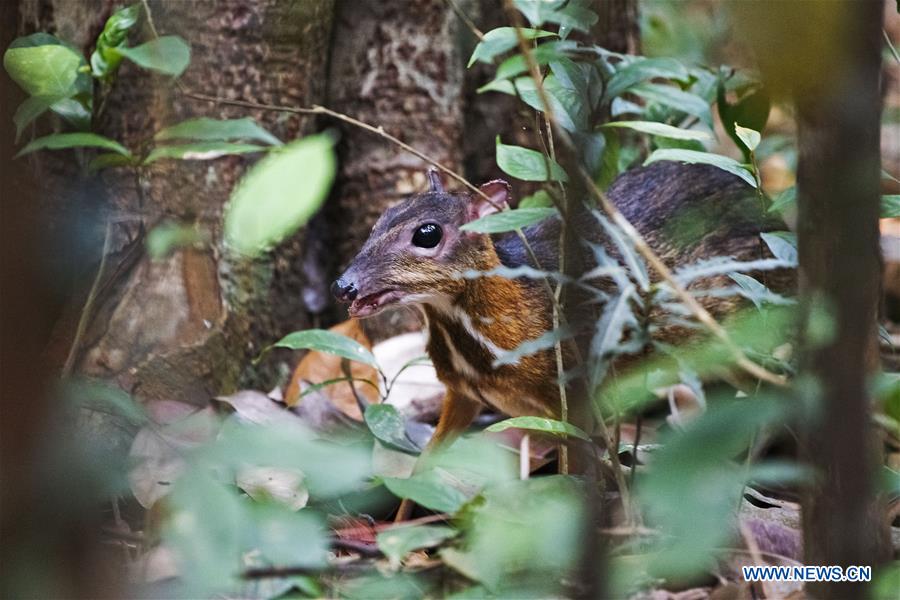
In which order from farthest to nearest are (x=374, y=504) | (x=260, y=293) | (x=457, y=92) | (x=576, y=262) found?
(x=457, y=92) → (x=260, y=293) → (x=374, y=504) → (x=576, y=262)

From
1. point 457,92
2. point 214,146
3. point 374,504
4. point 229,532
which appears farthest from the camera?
point 457,92

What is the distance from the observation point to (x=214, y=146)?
2846mm

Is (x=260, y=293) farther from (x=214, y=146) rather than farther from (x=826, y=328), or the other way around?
(x=826, y=328)

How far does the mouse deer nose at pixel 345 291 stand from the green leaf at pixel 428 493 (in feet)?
5.20

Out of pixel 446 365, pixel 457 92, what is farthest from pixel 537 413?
pixel 457 92

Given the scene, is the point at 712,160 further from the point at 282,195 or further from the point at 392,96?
the point at 282,195

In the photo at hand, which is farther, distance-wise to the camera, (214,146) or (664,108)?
(664,108)

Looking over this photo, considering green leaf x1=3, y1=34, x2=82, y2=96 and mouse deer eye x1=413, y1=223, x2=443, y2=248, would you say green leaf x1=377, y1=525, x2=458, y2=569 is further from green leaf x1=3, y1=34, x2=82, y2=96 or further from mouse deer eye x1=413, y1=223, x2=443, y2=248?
green leaf x1=3, y1=34, x2=82, y2=96

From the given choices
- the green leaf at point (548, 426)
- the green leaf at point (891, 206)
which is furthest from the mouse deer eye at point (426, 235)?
the green leaf at point (891, 206)

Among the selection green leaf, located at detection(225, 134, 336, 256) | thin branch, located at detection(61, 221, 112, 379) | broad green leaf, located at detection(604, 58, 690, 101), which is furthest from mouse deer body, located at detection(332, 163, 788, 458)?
green leaf, located at detection(225, 134, 336, 256)

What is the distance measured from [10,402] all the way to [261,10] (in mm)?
3223

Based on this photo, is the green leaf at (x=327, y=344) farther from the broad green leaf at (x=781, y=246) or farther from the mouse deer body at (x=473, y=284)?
the broad green leaf at (x=781, y=246)

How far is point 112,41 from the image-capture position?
3.68 m

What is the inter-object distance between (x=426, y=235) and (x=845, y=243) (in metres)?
2.40
